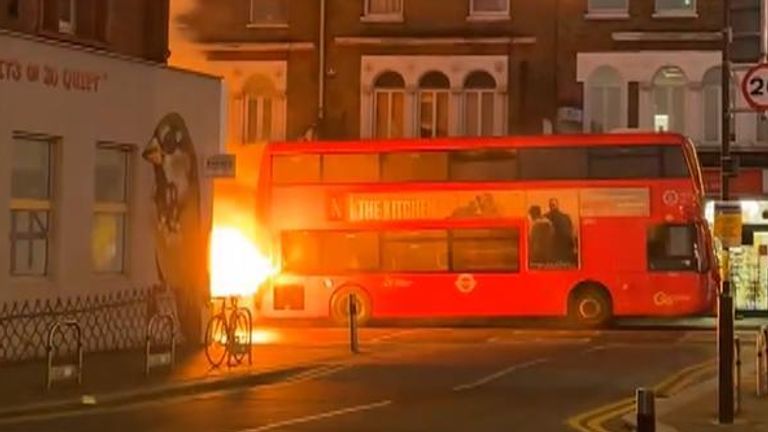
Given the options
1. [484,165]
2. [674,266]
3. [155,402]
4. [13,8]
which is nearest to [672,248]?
[674,266]

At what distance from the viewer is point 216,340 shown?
23469 mm

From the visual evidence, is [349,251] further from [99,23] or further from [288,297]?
[99,23]

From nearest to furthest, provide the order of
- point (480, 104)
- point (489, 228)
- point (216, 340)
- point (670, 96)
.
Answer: point (216, 340), point (489, 228), point (670, 96), point (480, 104)

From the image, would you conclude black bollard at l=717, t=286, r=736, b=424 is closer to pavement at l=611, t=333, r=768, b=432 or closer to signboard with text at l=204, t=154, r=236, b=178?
pavement at l=611, t=333, r=768, b=432

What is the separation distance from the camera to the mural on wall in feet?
84.7

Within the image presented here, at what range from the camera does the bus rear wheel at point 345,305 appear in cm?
3609

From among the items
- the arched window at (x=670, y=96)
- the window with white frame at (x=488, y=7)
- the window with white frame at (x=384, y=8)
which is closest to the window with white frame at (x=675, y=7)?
the arched window at (x=670, y=96)

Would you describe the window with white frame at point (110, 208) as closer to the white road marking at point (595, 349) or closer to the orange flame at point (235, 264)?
the orange flame at point (235, 264)

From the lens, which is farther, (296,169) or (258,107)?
(258,107)

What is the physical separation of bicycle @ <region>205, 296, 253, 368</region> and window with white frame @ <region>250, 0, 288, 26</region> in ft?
72.2

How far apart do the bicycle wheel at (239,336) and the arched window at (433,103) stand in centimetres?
2093

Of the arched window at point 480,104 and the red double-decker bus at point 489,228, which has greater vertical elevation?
the arched window at point 480,104

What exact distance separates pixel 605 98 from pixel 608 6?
2.80m

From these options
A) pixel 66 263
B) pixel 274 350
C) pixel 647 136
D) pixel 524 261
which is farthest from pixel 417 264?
pixel 66 263
